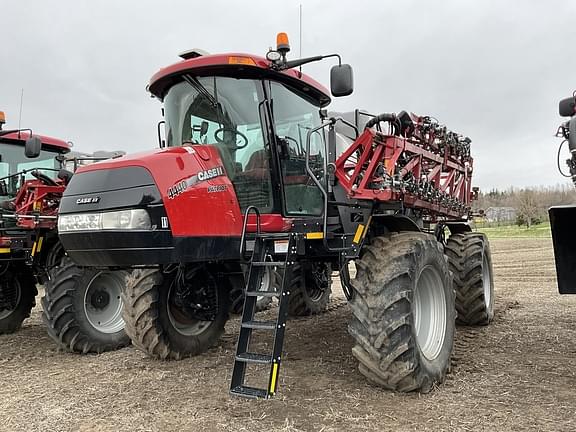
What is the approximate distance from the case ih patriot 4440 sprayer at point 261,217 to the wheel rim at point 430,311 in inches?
0.6

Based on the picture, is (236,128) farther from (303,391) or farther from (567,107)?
(567,107)

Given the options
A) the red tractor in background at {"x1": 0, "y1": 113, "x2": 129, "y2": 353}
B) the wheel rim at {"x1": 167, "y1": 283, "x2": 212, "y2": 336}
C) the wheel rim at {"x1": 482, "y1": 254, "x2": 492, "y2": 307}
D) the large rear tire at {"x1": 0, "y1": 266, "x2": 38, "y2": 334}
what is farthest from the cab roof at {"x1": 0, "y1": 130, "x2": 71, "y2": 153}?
the wheel rim at {"x1": 482, "y1": 254, "x2": 492, "y2": 307}

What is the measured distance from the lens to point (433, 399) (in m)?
4.10

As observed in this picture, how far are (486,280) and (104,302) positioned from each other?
5191 millimetres

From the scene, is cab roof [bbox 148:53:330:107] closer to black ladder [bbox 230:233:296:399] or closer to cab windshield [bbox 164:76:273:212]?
cab windshield [bbox 164:76:273:212]

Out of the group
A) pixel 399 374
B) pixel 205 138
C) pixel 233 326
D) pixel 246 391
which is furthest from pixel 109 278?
pixel 399 374

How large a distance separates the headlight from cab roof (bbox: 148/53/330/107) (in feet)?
4.80

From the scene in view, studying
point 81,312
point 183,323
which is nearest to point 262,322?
point 183,323

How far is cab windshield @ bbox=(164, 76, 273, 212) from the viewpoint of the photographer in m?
4.55

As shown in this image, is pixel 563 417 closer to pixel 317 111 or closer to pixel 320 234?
pixel 320 234

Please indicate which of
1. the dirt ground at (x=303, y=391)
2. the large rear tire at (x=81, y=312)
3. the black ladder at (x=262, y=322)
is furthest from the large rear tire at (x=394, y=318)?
the large rear tire at (x=81, y=312)

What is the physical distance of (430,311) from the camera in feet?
16.3

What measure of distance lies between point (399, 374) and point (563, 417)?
1141mm

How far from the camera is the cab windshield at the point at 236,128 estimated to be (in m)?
4.55
